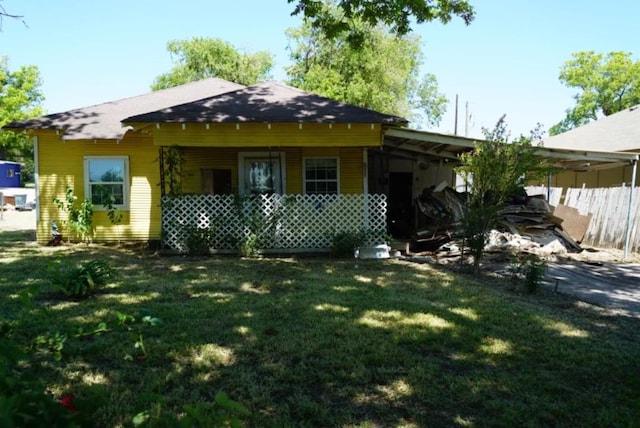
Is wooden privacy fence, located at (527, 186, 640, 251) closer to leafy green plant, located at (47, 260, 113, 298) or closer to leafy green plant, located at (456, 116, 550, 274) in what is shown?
leafy green plant, located at (456, 116, 550, 274)

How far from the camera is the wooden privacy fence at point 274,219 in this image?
10586mm

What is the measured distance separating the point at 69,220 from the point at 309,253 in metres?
6.64

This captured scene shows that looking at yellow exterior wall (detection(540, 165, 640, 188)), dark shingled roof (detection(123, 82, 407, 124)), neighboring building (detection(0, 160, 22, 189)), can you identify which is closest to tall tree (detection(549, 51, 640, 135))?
yellow exterior wall (detection(540, 165, 640, 188))

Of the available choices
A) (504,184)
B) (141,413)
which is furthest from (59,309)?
(504,184)

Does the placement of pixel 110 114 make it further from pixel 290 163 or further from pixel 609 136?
pixel 609 136

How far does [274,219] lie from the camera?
34.8 feet

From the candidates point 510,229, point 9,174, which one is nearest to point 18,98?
point 9,174

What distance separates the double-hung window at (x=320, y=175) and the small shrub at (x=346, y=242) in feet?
7.30

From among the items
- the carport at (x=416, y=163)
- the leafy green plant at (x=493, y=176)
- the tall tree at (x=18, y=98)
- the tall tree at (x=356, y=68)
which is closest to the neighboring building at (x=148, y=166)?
the carport at (x=416, y=163)

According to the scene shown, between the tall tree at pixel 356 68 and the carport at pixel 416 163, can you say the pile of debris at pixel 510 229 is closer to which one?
the carport at pixel 416 163

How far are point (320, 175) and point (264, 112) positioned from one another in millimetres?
2611

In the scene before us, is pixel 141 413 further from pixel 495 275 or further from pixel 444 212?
pixel 444 212

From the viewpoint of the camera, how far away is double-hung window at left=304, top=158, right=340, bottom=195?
12422 mm

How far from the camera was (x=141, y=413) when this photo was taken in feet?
5.15
